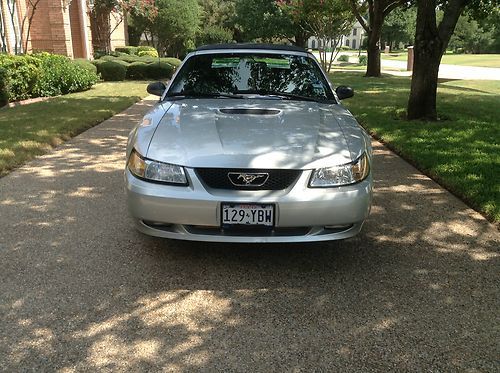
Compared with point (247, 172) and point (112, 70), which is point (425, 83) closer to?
point (247, 172)

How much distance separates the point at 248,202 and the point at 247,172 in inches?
7.9

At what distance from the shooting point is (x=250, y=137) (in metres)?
3.42

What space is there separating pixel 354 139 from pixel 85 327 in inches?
87.2

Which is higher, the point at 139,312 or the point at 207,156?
the point at 207,156

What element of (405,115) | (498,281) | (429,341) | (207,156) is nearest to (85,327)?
(207,156)

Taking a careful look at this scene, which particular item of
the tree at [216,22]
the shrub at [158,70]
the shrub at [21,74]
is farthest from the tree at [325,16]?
the tree at [216,22]

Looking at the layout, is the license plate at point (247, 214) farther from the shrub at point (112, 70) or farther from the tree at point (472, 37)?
the tree at point (472, 37)

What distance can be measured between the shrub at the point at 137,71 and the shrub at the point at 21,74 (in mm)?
9221

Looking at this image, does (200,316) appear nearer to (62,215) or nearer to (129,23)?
(62,215)

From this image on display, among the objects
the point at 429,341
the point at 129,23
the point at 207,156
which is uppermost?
the point at 129,23

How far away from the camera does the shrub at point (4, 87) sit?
11.1m

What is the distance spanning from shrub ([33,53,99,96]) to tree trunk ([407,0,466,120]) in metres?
9.59

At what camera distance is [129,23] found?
126 ft

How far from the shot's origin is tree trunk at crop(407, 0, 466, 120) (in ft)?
28.6
